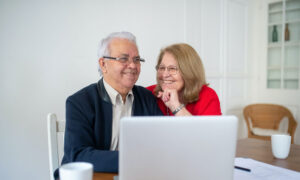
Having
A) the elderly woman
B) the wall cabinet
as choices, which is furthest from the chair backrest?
the wall cabinet

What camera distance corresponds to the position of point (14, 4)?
199 cm

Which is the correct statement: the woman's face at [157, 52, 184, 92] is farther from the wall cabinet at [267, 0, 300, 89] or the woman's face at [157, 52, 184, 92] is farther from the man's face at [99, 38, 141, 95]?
the wall cabinet at [267, 0, 300, 89]

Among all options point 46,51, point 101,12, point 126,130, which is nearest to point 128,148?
point 126,130

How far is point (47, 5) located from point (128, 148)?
1852 mm

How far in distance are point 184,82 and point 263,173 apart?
37.6 inches

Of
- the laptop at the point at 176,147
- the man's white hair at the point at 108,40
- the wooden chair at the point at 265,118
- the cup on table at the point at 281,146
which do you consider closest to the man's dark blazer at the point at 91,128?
the man's white hair at the point at 108,40

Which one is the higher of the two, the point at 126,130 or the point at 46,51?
the point at 46,51

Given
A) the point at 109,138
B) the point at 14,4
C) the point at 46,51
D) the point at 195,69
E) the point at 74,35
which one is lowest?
the point at 109,138

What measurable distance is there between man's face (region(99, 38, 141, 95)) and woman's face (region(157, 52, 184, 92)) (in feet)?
1.34

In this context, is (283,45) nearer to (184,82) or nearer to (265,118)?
(265,118)

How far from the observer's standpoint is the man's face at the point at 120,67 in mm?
1475

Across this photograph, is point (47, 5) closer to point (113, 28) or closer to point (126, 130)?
point (113, 28)

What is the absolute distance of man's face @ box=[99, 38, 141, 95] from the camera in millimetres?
1475

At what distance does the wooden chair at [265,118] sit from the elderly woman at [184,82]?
Answer: 6.66ft
